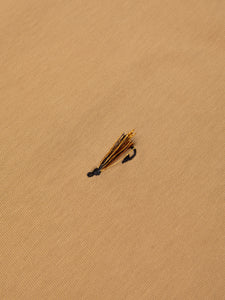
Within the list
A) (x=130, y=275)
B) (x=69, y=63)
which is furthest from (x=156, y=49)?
(x=130, y=275)

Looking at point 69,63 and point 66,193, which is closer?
point 66,193

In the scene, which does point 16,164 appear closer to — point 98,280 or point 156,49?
point 98,280

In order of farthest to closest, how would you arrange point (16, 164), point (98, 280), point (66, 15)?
point (66, 15), point (16, 164), point (98, 280)

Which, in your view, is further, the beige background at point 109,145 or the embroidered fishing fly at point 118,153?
the embroidered fishing fly at point 118,153

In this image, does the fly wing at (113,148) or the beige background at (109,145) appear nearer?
the beige background at (109,145)
